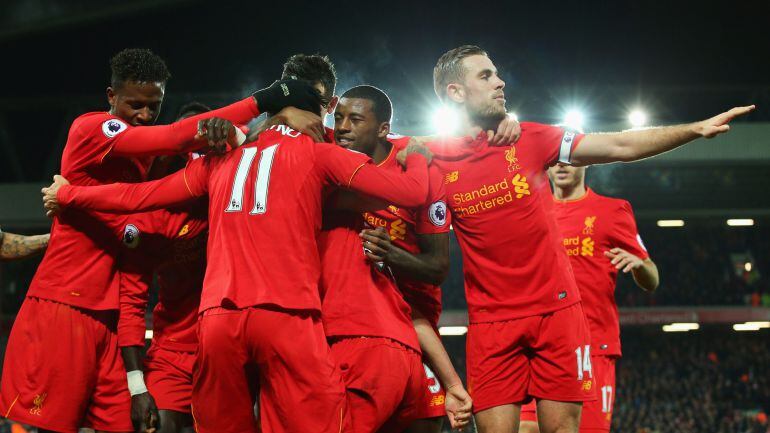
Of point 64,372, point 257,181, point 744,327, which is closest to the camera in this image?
point 257,181

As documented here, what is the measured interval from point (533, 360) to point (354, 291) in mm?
1414

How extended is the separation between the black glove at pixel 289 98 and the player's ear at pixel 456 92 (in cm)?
122

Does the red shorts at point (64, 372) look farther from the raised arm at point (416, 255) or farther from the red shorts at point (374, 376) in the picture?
the raised arm at point (416, 255)

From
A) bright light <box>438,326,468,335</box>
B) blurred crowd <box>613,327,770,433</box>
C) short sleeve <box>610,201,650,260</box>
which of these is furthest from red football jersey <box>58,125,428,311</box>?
bright light <box>438,326,468,335</box>

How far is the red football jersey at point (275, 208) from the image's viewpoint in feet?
10.6

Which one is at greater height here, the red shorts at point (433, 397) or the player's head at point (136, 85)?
the player's head at point (136, 85)

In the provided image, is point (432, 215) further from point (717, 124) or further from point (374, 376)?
point (717, 124)

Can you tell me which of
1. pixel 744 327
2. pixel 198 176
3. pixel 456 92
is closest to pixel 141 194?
pixel 198 176

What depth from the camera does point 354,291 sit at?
3.53 meters

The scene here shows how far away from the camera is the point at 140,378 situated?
4.09 m

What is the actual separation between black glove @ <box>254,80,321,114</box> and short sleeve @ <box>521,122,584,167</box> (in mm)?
1350

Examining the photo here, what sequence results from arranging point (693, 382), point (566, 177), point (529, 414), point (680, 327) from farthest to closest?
1. point (680, 327)
2. point (693, 382)
3. point (566, 177)
4. point (529, 414)

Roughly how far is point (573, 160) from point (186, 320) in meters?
2.36

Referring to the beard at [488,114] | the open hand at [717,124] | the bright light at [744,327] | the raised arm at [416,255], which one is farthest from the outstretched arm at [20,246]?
the bright light at [744,327]
